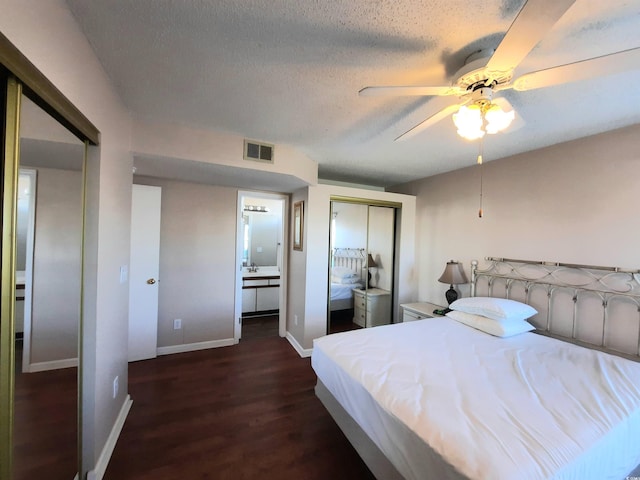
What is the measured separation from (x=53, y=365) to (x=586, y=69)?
2827 millimetres

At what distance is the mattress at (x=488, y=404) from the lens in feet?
3.39

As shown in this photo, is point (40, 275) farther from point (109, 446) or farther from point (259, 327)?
point (259, 327)

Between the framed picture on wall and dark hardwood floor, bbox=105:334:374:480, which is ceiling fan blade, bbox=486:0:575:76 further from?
the framed picture on wall

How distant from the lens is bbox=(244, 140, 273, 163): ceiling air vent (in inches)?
99.1

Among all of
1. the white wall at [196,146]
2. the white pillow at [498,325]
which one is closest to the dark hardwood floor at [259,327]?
the white wall at [196,146]

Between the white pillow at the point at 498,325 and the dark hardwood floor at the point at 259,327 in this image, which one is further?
the dark hardwood floor at the point at 259,327

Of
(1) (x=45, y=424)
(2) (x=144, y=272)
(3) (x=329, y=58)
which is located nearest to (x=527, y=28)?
(3) (x=329, y=58)

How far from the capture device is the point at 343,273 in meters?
3.86

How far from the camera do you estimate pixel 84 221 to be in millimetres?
1485

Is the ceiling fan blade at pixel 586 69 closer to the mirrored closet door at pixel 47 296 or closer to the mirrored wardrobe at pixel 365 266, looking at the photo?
the mirrored closet door at pixel 47 296

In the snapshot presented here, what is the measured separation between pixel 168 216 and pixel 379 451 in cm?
325

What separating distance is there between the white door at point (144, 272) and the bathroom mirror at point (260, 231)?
2442 mm

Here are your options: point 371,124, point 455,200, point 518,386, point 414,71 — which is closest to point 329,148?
point 371,124

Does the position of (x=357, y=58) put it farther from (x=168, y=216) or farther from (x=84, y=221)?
(x=168, y=216)
